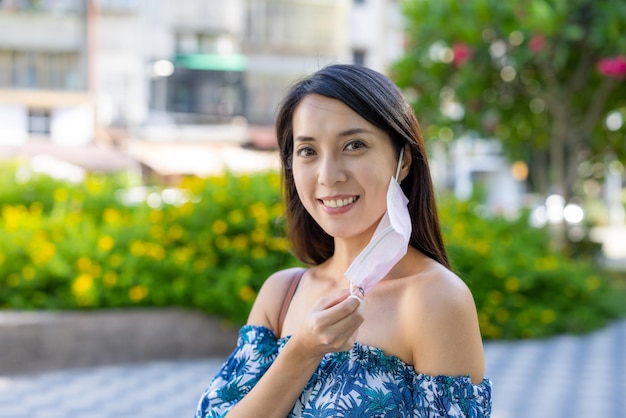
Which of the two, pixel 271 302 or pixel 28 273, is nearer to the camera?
pixel 271 302

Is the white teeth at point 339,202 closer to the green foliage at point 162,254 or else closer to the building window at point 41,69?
the green foliage at point 162,254

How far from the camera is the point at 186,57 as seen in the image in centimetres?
2872

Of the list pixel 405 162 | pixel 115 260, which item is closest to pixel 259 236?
pixel 115 260

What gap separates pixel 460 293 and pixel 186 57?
91.7 feet

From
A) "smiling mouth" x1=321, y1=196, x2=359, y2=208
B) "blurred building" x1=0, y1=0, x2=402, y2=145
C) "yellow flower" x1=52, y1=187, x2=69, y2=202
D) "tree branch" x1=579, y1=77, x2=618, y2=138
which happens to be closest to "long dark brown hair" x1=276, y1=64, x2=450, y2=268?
"smiling mouth" x1=321, y1=196, x2=359, y2=208

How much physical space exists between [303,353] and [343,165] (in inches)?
12.5

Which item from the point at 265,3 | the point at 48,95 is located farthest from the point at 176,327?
the point at 265,3

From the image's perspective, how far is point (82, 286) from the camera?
20.0ft

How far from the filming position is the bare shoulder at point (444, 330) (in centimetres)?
147

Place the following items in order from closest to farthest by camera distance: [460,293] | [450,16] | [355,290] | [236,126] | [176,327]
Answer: [355,290], [460,293], [176,327], [450,16], [236,126]

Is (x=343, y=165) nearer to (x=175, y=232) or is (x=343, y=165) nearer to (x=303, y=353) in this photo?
(x=303, y=353)

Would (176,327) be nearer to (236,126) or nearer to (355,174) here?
(355,174)

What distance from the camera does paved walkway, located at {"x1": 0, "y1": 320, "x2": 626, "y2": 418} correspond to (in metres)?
5.01

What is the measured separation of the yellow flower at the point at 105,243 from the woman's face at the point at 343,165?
16.7 feet
